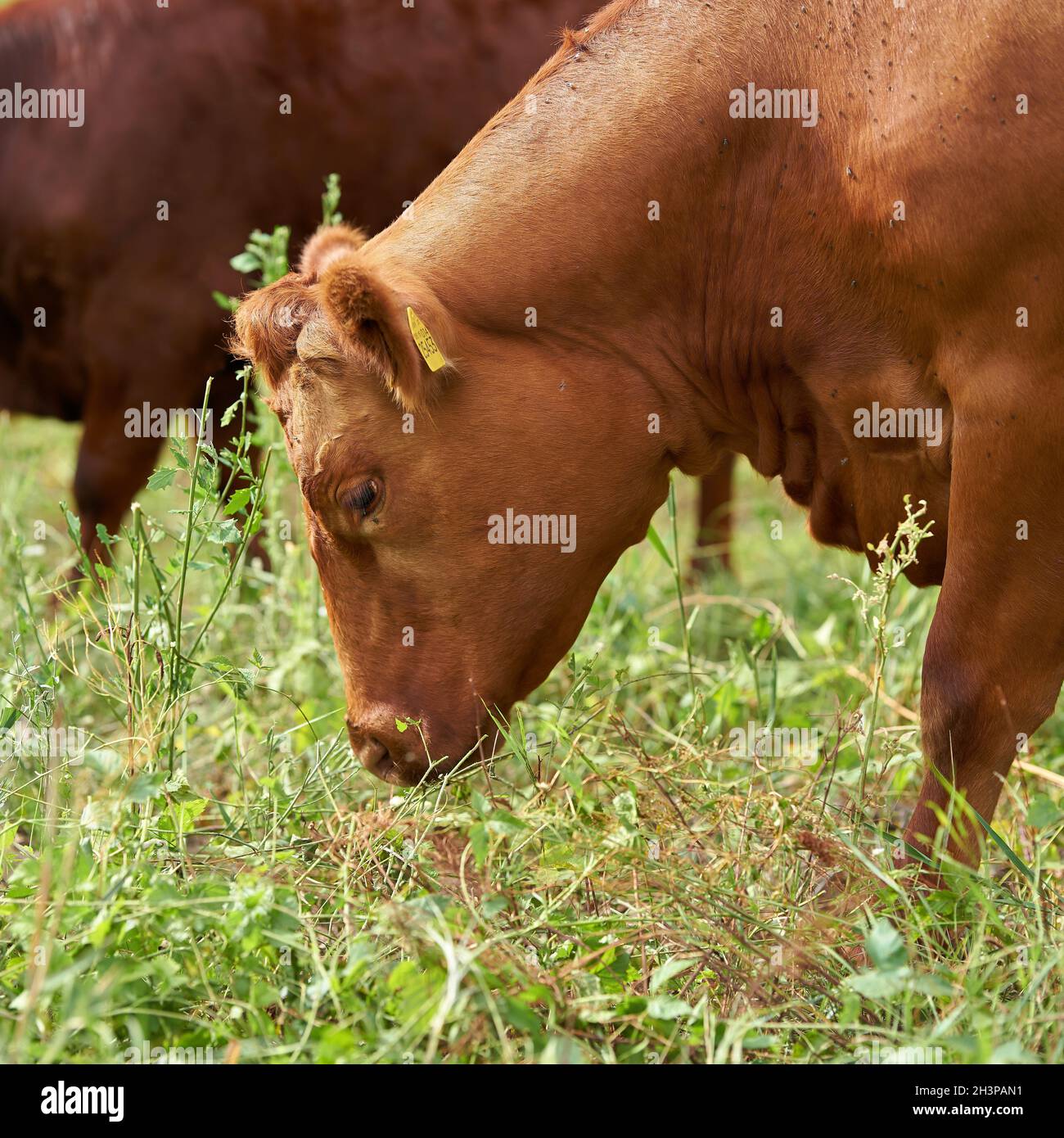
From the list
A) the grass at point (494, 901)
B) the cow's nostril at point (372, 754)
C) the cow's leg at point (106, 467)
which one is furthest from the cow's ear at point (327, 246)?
the cow's leg at point (106, 467)

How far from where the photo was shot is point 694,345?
3139mm

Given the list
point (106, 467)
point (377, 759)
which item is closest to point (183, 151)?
point (106, 467)

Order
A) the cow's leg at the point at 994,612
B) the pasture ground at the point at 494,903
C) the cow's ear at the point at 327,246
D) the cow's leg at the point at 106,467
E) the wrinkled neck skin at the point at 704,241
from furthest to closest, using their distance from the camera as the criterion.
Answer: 1. the cow's leg at the point at 106,467
2. the cow's ear at the point at 327,246
3. the wrinkled neck skin at the point at 704,241
4. the cow's leg at the point at 994,612
5. the pasture ground at the point at 494,903

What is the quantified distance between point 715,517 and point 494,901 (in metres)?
4.06

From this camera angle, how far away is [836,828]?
2863 millimetres

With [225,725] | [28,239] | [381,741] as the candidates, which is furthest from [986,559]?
[28,239]

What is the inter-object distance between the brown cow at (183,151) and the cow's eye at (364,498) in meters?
2.22

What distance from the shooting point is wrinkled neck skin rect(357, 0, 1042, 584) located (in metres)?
2.86

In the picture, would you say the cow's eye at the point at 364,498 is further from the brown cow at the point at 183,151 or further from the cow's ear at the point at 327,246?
the brown cow at the point at 183,151

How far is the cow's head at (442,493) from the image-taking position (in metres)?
2.96

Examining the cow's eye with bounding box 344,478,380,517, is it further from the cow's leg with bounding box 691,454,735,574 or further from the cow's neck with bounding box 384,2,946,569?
the cow's leg with bounding box 691,454,735,574

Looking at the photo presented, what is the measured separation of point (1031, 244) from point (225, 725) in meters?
2.69

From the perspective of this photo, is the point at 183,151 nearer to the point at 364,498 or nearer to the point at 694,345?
the point at 364,498

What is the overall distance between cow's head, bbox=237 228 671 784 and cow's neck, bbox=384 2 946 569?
110 millimetres
